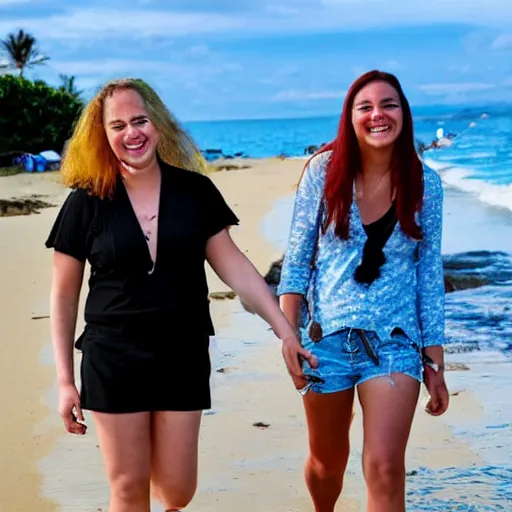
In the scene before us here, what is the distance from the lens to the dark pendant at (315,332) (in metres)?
3.80

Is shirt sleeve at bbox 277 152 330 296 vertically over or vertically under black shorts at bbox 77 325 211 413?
over

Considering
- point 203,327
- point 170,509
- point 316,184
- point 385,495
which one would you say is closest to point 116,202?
point 203,327

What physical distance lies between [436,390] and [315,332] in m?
0.52

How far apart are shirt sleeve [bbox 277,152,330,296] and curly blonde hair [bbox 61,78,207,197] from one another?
0.52 meters

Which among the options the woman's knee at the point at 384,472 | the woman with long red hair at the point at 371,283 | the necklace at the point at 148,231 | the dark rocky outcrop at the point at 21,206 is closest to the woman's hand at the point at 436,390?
the woman with long red hair at the point at 371,283

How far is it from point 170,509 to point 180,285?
915 mm

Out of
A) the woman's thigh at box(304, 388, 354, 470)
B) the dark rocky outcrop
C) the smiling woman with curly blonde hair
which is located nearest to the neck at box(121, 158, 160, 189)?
the smiling woman with curly blonde hair

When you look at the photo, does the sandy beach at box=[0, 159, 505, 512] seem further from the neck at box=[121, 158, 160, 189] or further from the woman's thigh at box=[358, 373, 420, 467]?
the neck at box=[121, 158, 160, 189]

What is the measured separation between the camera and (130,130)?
11.8 feet

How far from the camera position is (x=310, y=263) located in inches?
154

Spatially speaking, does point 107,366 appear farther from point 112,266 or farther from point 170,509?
point 170,509

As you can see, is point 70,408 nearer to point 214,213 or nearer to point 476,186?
point 214,213

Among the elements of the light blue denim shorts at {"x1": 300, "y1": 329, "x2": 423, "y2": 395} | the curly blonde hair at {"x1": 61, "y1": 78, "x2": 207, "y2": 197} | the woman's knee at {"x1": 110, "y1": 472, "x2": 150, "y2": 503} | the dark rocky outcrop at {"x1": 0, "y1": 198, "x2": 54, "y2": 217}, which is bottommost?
the dark rocky outcrop at {"x1": 0, "y1": 198, "x2": 54, "y2": 217}

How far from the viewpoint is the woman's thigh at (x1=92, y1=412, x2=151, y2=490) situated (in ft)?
11.6
